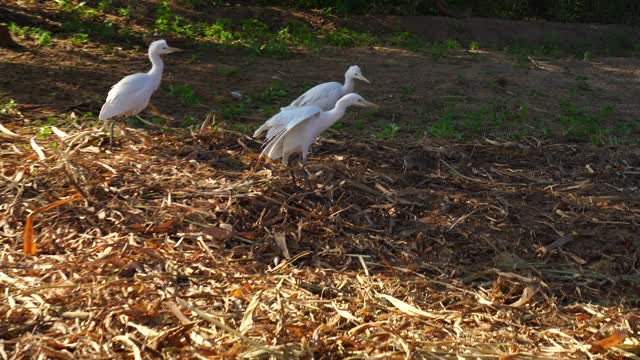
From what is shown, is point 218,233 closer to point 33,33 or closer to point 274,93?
point 274,93

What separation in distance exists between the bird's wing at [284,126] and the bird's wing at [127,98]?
4.72 ft

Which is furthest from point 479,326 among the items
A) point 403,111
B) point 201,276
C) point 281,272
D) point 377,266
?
point 403,111

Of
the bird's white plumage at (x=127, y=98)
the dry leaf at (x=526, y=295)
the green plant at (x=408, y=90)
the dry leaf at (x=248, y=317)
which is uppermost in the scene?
the bird's white plumage at (x=127, y=98)

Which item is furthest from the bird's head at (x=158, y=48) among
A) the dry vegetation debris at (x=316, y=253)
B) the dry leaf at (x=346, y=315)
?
the dry leaf at (x=346, y=315)

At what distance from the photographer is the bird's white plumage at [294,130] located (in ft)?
19.5

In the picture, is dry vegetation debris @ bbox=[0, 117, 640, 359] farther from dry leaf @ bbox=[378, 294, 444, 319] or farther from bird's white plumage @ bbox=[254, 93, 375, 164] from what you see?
bird's white plumage @ bbox=[254, 93, 375, 164]

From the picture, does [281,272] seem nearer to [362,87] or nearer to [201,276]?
[201,276]

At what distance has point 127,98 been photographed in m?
6.84

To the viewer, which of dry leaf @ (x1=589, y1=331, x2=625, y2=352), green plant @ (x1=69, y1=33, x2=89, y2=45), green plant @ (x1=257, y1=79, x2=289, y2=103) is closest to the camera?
dry leaf @ (x1=589, y1=331, x2=625, y2=352)

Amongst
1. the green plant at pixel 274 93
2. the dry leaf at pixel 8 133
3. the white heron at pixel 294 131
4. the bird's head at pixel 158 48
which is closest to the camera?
the white heron at pixel 294 131

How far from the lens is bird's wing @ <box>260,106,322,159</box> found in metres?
5.86

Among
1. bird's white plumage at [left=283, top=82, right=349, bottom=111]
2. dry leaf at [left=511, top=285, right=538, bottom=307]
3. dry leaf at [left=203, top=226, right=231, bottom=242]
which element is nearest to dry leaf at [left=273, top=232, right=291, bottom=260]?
dry leaf at [left=203, top=226, right=231, bottom=242]

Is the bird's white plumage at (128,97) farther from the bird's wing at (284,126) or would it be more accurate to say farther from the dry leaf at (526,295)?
the dry leaf at (526,295)

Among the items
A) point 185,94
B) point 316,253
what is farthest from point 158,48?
point 316,253
